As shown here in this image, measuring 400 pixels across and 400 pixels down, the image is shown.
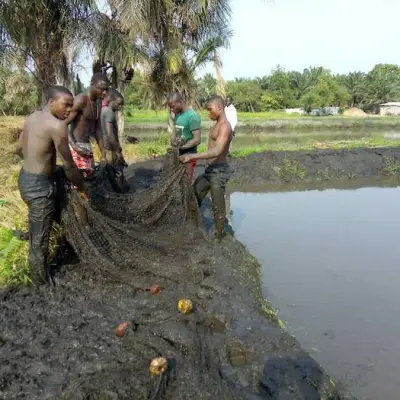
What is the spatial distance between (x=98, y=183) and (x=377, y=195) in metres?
8.18

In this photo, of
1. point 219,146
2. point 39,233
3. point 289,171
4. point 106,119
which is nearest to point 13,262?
point 39,233

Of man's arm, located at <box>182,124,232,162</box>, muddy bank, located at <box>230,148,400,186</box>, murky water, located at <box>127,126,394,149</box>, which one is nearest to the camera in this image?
man's arm, located at <box>182,124,232,162</box>

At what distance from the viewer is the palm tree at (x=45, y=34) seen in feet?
35.6

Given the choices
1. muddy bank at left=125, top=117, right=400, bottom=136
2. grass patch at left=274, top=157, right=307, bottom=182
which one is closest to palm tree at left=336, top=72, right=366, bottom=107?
muddy bank at left=125, top=117, right=400, bottom=136

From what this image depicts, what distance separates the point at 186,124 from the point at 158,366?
3.88 meters

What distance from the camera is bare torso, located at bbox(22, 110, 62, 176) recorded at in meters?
3.62

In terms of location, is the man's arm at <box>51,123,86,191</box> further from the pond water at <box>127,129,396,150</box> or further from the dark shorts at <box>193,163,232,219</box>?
the pond water at <box>127,129,396,150</box>

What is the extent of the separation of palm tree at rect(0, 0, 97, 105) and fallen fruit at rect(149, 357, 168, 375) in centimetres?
996

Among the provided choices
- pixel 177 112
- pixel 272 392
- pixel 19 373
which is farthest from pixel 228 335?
pixel 177 112

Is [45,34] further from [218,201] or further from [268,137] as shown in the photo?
[268,137]

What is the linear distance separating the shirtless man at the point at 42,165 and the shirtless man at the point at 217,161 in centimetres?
181

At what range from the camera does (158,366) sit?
9.04ft

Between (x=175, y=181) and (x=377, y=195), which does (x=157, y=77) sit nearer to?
(x=377, y=195)

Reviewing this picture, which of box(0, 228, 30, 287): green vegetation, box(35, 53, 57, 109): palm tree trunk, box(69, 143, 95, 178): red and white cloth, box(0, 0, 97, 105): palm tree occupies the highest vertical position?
box(0, 0, 97, 105): palm tree
